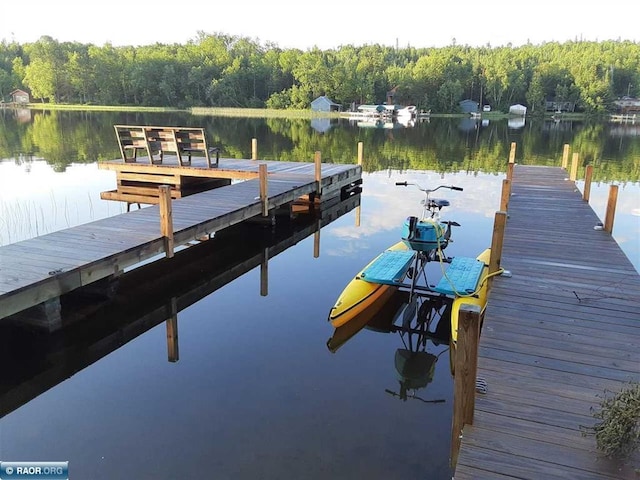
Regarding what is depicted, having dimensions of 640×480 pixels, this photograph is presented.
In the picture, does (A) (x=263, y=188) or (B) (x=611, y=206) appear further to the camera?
(A) (x=263, y=188)

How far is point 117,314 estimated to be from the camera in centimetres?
744

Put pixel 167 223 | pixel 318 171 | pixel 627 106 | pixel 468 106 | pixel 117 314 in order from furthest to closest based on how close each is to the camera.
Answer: pixel 468 106
pixel 627 106
pixel 318 171
pixel 167 223
pixel 117 314

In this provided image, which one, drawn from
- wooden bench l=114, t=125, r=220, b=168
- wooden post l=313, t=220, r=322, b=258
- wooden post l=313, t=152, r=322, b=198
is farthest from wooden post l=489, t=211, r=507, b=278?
wooden bench l=114, t=125, r=220, b=168

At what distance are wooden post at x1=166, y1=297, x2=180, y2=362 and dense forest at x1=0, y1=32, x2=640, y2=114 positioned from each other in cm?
7899

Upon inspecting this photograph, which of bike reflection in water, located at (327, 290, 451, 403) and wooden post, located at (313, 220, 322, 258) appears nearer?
bike reflection in water, located at (327, 290, 451, 403)

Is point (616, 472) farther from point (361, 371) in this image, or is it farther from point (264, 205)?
point (264, 205)

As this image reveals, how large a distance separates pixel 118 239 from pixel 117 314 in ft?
3.84

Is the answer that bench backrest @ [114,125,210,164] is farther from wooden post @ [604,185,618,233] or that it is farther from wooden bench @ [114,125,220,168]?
wooden post @ [604,185,618,233]

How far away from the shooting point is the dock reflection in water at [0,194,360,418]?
232 inches

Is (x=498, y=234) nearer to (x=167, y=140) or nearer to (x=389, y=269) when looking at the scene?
(x=389, y=269)

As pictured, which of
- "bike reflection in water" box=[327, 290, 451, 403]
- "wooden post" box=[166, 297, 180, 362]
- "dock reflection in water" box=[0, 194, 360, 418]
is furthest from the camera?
"wooden post" box=[166, 297, 180, 362]

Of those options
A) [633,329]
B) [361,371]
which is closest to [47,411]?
[361,371]

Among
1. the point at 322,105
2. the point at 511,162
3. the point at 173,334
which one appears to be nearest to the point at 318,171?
the point at 511,162

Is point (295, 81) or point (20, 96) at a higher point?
point (295, 81)
